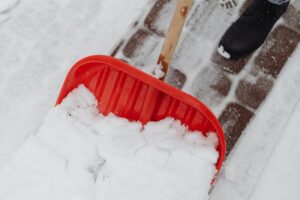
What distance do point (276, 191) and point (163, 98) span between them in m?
0.63

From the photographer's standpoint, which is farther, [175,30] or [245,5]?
[245,5]

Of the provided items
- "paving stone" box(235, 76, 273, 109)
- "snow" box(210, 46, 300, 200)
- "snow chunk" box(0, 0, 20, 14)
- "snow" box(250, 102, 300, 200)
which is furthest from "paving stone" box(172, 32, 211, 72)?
"snow chunk" box(0, 0, 20, 14)

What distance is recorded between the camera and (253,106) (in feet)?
6.39

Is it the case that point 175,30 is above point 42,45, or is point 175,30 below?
above

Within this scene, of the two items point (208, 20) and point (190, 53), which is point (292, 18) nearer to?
point (208, 20)

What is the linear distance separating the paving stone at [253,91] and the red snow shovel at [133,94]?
0.42 m

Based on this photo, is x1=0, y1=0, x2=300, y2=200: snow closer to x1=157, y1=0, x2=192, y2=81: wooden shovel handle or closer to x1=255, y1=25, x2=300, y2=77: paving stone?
x1=255, y1=25, x2=300, y2=77: paving stone

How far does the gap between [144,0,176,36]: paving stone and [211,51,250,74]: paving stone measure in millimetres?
267

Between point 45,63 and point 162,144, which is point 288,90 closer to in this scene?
point 162,144

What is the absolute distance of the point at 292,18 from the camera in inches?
82.4

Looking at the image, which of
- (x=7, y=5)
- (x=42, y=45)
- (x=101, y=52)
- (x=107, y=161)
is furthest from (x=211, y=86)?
(x=7, y=5)

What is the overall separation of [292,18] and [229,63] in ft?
1.28

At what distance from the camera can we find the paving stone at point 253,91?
1.95 metres

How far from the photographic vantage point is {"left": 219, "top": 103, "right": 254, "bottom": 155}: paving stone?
189cm
